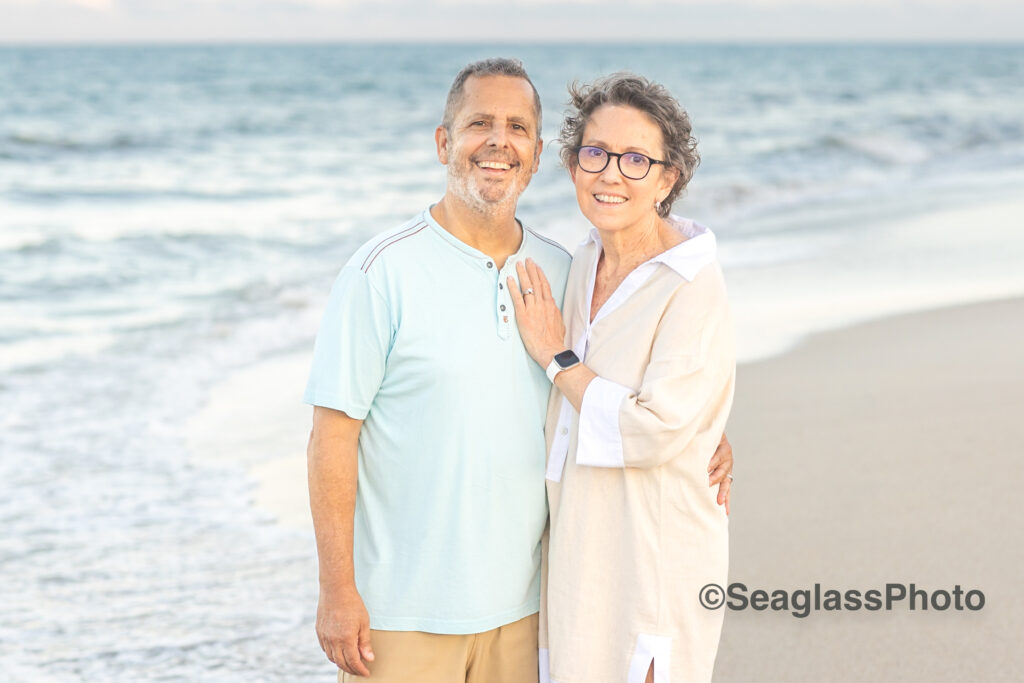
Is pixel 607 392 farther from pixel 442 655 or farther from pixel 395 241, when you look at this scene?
pixel 442 655

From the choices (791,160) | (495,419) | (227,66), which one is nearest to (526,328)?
(495,419)

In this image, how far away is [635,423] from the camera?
2.51 metres

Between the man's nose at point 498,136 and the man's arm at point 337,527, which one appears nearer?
the man's arm at point 337,527

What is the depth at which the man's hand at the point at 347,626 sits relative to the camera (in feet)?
8.90

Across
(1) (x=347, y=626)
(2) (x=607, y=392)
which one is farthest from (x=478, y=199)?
(1) (x=347, y=626)

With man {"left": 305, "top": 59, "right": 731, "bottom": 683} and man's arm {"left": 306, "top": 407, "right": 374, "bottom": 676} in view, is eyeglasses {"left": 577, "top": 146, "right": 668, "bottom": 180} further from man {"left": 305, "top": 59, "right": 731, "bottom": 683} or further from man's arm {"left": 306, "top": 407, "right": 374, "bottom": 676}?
man's arm {"left": 306, "top": 407, "right": 374, "bottom": 676}

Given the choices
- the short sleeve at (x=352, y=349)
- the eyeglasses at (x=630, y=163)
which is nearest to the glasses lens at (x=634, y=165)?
the eyeglasses at (x=630, y=163)

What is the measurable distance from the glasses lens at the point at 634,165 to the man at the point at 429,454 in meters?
0.32

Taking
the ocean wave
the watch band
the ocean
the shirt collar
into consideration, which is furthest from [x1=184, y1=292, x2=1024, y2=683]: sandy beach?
the ocean wave


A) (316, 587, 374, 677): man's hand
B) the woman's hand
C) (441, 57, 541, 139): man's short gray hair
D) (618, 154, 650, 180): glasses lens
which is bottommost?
(316, 587, 374, 677): man's hand

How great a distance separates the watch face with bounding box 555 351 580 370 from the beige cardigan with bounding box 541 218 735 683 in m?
0.06

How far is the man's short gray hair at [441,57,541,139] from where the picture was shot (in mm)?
2900

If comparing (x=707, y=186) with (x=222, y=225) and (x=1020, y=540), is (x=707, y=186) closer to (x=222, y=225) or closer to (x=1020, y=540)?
(x=222, y=225)

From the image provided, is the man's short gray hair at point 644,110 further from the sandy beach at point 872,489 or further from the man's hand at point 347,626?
the sandy beach at point 872,489
